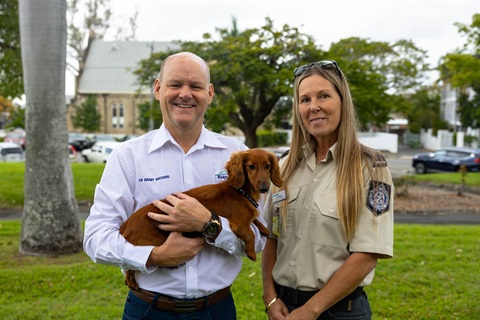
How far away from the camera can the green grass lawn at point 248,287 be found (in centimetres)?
518

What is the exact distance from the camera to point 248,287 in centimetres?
580

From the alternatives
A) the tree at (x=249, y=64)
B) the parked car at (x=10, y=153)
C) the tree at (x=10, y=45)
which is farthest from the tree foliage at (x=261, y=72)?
the parked car at (x=10, y=153)

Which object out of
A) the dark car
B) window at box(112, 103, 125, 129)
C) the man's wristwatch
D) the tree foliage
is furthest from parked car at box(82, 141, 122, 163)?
window at box(112, 103, 125, 129)

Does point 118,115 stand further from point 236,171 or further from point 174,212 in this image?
point 174,212

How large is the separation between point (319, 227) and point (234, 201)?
506 mm

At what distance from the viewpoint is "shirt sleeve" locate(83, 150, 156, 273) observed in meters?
2.42

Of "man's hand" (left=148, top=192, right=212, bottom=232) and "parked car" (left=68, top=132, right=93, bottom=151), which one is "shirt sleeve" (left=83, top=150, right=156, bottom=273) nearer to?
"man's hand" (left=148, top=192, right=212, bottom=232)

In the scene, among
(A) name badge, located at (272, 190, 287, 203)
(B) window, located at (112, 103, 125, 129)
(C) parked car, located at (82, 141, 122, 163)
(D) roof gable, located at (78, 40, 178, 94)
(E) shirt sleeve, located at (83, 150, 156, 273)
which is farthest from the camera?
(B) window, located at (112, 103, 125, 129)

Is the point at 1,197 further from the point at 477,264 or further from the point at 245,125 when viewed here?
the point at 477,264

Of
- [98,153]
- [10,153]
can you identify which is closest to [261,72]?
[98,153]

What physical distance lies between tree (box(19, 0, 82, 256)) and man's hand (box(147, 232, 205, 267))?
219 inches

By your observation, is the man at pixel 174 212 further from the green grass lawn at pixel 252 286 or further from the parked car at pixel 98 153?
the parked car at pixel 98 153

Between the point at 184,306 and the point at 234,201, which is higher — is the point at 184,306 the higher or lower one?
the lower one

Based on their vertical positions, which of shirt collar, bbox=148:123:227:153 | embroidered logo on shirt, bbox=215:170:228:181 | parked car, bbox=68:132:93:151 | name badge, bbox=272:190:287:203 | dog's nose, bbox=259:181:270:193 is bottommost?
parked car, bbox=68:132:93:151
